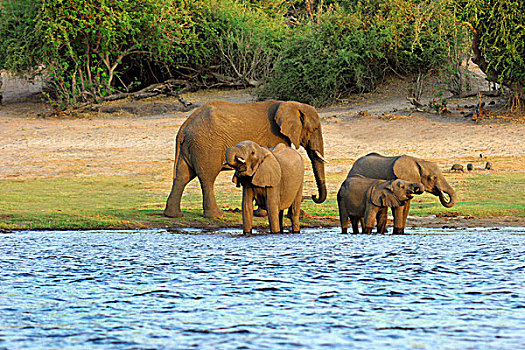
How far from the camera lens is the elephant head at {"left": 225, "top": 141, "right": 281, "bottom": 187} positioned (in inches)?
392

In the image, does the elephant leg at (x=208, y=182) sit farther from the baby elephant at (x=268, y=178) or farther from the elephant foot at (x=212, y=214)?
the baby elephant at (x=268, y=178)

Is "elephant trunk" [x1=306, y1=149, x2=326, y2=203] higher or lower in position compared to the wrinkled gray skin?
lower

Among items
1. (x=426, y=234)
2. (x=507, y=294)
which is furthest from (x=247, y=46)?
(x=507, y=294)

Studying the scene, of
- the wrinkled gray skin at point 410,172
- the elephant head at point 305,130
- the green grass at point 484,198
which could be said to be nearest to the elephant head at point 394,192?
the wrinkled gray skin at point 410,172

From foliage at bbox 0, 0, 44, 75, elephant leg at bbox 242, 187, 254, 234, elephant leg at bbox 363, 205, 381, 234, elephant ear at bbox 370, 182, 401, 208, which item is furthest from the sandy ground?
elephant leg at bbox 242, 187, 254, 234

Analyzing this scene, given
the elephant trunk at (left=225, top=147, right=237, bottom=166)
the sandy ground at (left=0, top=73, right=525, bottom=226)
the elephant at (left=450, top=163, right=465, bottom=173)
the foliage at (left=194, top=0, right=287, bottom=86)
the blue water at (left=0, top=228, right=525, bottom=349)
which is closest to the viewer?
the blue water at (left=0, top=228, right=525, bottom=349)

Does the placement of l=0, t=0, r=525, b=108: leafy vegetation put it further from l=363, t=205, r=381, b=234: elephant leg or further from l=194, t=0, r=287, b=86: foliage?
l=363, t=205, r=381, b=234: elephant leg

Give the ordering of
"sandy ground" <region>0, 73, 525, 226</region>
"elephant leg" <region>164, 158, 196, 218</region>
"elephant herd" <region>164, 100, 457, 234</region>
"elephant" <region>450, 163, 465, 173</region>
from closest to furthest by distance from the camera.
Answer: "elephant herd" <region>164, 100, 457, 234</region>
"elephant leg" <region>164, 158, 196, 218</region>
"elephant" <region>450, 163, 465, 173</region>
"sandy ground" <region>0, 73, 525, 226</region>

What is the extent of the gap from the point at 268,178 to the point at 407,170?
7.99ft

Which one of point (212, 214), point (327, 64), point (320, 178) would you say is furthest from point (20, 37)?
point (320, 178)

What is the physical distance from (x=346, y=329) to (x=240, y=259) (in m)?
3.13

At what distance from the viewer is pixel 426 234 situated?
1101 cm

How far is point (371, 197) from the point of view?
34.8 ft

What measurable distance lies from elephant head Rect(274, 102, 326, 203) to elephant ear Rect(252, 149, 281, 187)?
A: 2274 mm
